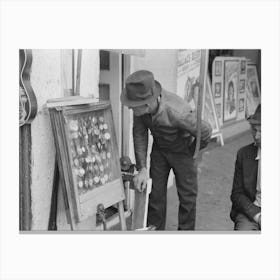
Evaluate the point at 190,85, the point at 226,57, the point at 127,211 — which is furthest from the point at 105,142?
the point at 226,57

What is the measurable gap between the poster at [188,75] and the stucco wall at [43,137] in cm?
53

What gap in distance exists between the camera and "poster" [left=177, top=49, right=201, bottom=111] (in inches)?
107

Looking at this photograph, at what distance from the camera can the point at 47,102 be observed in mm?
2414

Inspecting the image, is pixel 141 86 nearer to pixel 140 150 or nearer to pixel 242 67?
pixel 140 150

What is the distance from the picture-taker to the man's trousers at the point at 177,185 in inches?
109

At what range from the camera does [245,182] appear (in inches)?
107

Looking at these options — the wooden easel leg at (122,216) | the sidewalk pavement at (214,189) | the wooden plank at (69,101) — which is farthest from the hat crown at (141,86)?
the wooden easel leg at (122,216)

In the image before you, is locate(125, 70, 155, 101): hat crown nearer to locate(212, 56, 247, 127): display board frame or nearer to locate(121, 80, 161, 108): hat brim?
locate(121, 80, 161, 108): hat brim

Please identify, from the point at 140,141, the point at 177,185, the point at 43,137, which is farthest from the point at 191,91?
the point at 43,137

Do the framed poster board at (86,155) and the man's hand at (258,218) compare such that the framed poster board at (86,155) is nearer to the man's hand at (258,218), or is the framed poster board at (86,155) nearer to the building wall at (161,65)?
the building wall at (161,65)

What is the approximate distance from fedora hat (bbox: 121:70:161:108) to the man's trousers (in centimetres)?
32

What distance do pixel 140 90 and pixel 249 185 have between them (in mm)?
814
